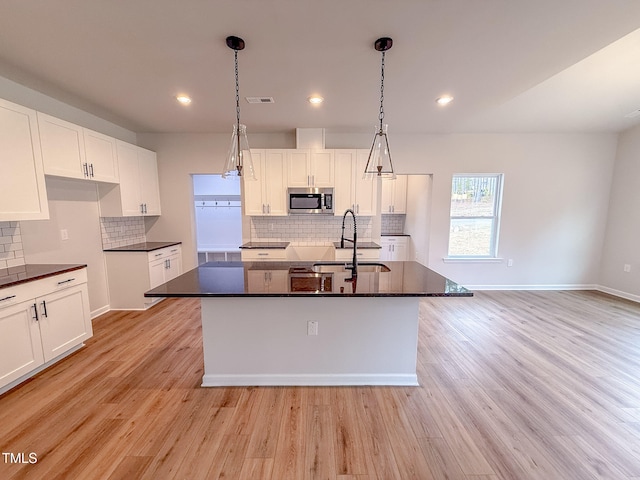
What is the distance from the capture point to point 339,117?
3711mm

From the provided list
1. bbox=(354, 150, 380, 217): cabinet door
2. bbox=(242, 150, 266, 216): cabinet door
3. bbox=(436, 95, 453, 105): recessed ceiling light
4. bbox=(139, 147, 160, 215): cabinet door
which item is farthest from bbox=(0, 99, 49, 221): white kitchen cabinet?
bbox=(436, 95, 453, 105): recessed ceiling light

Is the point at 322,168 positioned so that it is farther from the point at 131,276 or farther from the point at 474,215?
the point at 131,276

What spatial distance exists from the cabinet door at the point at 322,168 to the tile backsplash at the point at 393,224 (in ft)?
8.28

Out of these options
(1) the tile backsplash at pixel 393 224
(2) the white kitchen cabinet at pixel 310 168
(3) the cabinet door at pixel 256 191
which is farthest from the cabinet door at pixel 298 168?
(1) the tile backsplash at pixel 393 224

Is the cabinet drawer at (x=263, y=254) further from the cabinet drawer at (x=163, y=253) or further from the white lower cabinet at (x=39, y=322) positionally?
the white lower cabinet at (x=39, y=322)

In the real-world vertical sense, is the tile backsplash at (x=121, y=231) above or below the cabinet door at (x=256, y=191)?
below

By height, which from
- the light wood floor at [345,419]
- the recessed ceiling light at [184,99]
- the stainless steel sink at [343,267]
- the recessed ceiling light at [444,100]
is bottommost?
the light wood floor at [345,419]

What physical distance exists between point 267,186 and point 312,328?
2678mm

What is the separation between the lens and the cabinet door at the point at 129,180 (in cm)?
371

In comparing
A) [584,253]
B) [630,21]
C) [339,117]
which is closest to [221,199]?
[339,117]

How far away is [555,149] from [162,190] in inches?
270

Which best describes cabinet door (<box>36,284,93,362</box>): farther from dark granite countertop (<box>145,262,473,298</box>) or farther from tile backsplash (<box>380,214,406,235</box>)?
tile backsplash (<box>380,214,406,235</box>)

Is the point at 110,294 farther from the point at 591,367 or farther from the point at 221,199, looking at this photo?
the point at 591,367

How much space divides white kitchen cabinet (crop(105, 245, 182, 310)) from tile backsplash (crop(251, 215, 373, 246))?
1569mm
